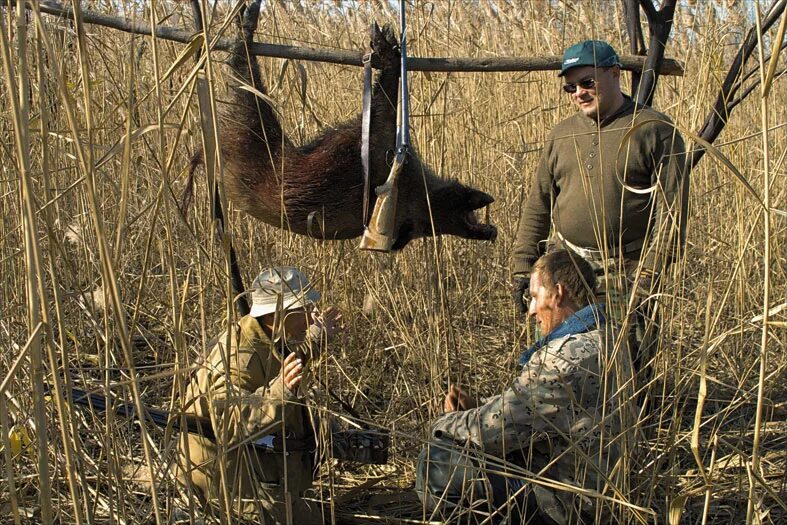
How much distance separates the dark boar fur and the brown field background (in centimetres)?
15

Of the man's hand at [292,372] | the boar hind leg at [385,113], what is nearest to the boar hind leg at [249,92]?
the boar hind leg at [385,113]

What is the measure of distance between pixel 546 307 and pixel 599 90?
40.8 inches

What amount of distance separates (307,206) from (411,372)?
1032 millimetres

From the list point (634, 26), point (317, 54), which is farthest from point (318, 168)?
point (634, 26)

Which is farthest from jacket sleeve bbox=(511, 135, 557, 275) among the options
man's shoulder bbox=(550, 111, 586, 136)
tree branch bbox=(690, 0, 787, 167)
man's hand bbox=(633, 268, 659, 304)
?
tree branch bbox=(690, 0, 787, 167)

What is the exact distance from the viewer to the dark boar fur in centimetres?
291

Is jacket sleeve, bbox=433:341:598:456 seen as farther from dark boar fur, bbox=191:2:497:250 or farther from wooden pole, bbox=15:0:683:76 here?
wooden pole, bbox=15:0:683:76

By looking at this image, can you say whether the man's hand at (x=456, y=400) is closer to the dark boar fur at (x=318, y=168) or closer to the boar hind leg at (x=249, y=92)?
the dark boar fur at (x=318, y=168)

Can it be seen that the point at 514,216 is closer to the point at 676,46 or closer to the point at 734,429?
the point at 734,429

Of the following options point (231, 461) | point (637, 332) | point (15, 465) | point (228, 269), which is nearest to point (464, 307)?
point (637, 332)

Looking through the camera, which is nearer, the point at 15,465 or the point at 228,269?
the point at 228,269

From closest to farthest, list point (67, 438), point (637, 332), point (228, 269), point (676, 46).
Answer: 1. point (67, 438)
2. point (228, 269)
3. point (637, 332)
4. point (676, 46)

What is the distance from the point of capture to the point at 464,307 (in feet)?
14.3

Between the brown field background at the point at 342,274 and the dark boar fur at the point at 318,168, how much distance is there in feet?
0.50
